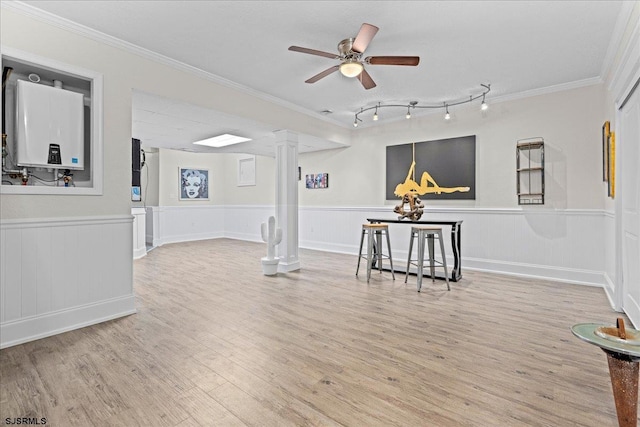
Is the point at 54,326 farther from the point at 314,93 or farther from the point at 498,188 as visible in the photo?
the point at 498,188

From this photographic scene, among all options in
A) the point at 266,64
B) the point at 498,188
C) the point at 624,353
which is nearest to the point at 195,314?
the point at 266,64

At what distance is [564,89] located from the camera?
436cm

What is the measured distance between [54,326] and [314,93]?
3917mm

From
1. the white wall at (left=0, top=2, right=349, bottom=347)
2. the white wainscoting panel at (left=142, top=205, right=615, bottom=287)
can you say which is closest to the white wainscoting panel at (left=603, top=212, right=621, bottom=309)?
the white wainscoting panel at (left=142, top=205, right=615, bottom=287)

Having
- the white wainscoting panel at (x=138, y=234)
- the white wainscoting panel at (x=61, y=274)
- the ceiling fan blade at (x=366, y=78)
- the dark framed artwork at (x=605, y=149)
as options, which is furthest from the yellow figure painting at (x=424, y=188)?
the white wainscoting panel at (x=138, y=234)

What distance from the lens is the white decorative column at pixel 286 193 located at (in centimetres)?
505

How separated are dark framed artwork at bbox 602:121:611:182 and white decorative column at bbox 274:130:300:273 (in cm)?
400

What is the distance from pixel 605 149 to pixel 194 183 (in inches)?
354

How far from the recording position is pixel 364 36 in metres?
2.54

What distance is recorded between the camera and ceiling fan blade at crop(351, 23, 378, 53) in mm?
2427

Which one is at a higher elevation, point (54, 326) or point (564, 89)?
point (564, 89)

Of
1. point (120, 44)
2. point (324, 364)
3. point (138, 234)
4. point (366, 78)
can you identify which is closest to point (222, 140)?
point (138, 234)

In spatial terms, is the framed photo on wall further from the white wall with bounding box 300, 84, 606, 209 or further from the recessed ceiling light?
the white wall with bounding box 300, 84, 606, 209

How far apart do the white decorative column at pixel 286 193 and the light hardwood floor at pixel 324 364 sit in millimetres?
1336
